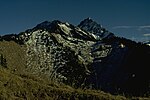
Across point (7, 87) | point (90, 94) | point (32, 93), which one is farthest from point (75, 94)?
point (7, 87)

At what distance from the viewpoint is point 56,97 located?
5719cm

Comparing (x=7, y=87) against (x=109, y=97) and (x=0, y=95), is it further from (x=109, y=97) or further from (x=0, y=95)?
(x=109, y=97)

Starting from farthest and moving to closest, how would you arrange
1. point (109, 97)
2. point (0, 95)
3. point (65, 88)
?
point (65, 88) → point (109, 97) → point (0, 95)

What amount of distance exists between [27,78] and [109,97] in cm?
1477

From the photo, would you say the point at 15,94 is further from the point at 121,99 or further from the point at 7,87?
the point at 121,99

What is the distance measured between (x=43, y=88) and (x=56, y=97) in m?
2.84

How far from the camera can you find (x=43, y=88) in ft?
193

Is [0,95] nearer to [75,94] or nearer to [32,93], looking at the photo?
[32,93]

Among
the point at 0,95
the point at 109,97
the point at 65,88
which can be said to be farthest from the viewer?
the point at 65,88

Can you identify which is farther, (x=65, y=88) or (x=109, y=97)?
(x=65, y=88)

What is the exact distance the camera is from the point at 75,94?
57.6m

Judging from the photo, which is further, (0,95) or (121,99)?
(121,99)

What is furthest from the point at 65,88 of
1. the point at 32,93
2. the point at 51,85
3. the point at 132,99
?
the point at 132,99

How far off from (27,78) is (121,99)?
53.1 feet
